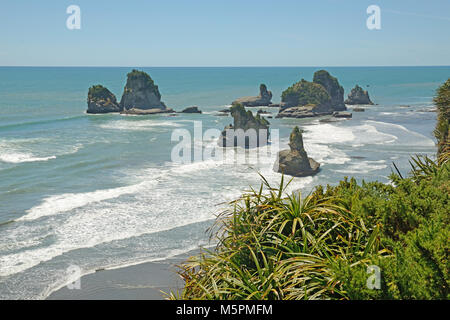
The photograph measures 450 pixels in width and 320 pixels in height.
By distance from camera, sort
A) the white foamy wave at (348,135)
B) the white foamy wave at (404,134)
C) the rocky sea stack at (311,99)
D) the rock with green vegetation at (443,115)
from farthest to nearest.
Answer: the rocky sea stack at (311,99) → the white foamy wave at (348,135) → the white foamy wave at (404,134) → the rock with green vegetation at (443,115)

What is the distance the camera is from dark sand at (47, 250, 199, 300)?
17266 mm

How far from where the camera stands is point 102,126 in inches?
2992

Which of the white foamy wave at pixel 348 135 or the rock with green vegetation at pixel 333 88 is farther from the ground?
the rock with green vegetation at pixel 333 88

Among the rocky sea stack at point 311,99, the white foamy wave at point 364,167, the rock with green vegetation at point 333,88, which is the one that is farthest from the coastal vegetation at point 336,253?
the rock with green vegetation at point 333,88

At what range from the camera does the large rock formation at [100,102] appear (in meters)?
95.8

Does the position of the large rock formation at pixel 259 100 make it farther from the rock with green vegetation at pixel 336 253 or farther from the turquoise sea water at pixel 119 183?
the rock with green vegetation at pixel 336 253

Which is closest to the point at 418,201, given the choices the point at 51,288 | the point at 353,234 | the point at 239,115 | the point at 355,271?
the point at 353,234

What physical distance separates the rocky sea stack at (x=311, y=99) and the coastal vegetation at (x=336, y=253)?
82446 mm

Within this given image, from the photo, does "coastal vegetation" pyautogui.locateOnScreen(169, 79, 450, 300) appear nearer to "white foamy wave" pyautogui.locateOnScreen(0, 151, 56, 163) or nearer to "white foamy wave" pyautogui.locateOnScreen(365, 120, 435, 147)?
"white foamy wave" pyautogui.locateOnScreen(0, 151, 56, 163)

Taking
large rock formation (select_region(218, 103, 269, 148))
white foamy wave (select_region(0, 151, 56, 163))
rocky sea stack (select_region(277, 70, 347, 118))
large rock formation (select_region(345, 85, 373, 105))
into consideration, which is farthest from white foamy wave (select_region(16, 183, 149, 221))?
large rock formation (select_region(345, 85, 373, 105))

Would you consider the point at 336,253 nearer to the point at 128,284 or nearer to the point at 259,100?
the point at 128,284

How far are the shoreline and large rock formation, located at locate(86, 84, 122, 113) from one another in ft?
265

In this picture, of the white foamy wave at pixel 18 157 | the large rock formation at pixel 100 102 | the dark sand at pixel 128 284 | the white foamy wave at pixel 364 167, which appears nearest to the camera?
the dark sand at pixel 128 284

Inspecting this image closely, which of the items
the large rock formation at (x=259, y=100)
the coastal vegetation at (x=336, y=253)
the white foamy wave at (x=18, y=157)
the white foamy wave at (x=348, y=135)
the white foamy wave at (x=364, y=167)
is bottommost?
the white foamy wave at (x=364, y=167)
